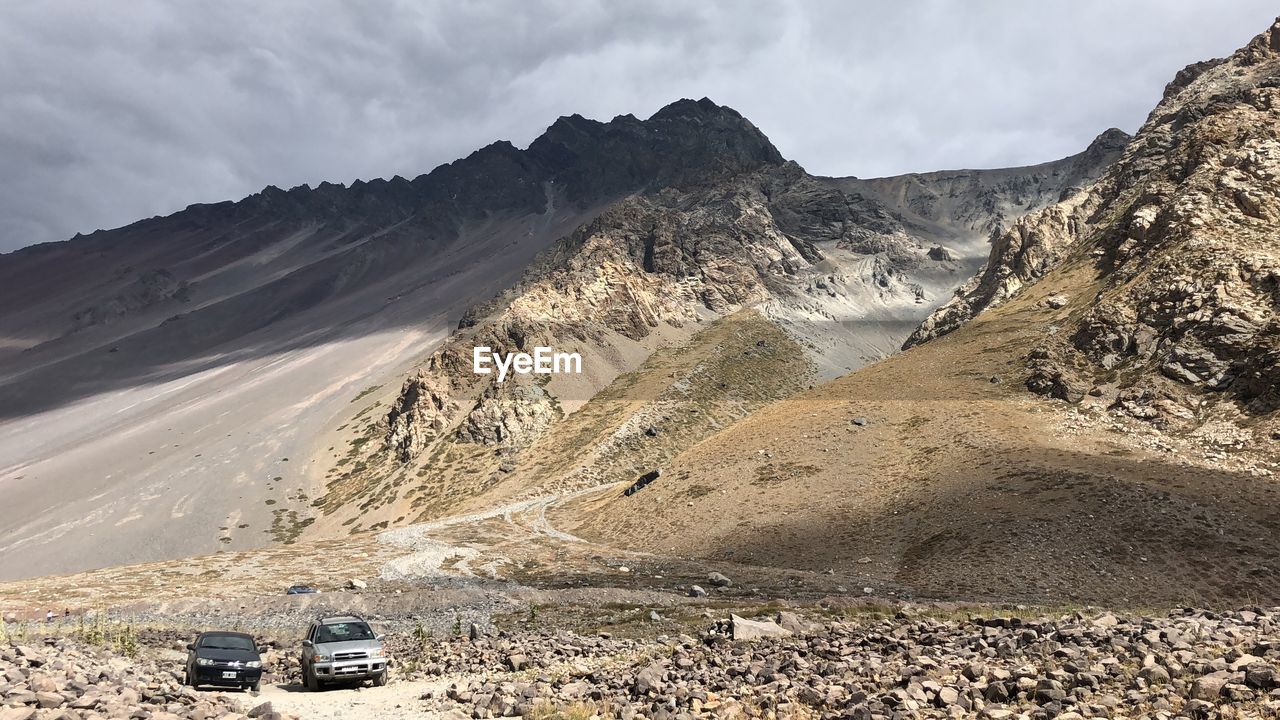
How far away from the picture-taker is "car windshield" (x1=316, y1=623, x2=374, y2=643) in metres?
18.7

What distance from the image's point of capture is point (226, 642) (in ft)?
62.2

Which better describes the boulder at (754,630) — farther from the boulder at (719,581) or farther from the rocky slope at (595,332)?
the rocky slope at (595,332)

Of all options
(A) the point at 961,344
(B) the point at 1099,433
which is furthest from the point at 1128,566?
(A) the point at 961,344

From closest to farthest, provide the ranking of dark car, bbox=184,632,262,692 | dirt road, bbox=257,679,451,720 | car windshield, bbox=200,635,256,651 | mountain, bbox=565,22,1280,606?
dirt road, bbox=257,679,451,720, dark car, bbox=184,632,262,692, car windshield, bbox=200,635,256,651, mountain, bbox=565,22,1280,606

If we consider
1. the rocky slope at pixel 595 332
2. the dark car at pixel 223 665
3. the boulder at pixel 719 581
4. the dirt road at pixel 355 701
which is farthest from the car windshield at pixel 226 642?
the rocky slope at pixel 595 332

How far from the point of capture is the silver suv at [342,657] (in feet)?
57.8

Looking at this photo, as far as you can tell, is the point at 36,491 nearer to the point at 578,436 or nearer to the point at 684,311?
the point at 578,436

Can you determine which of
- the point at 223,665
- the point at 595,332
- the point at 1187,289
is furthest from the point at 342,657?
the point at 595,332

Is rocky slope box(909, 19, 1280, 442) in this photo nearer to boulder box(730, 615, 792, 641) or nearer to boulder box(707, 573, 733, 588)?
boulder box(707, 573, 733, 588)

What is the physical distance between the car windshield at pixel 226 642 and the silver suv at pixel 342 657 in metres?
1.72

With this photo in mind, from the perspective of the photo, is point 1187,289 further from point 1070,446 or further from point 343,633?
point 343,633

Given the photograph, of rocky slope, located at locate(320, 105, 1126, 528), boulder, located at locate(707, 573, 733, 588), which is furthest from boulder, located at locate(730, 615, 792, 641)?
rocky slope, located at locate(320, 105, 1126, 528)

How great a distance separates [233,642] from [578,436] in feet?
289

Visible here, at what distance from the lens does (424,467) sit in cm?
10888
